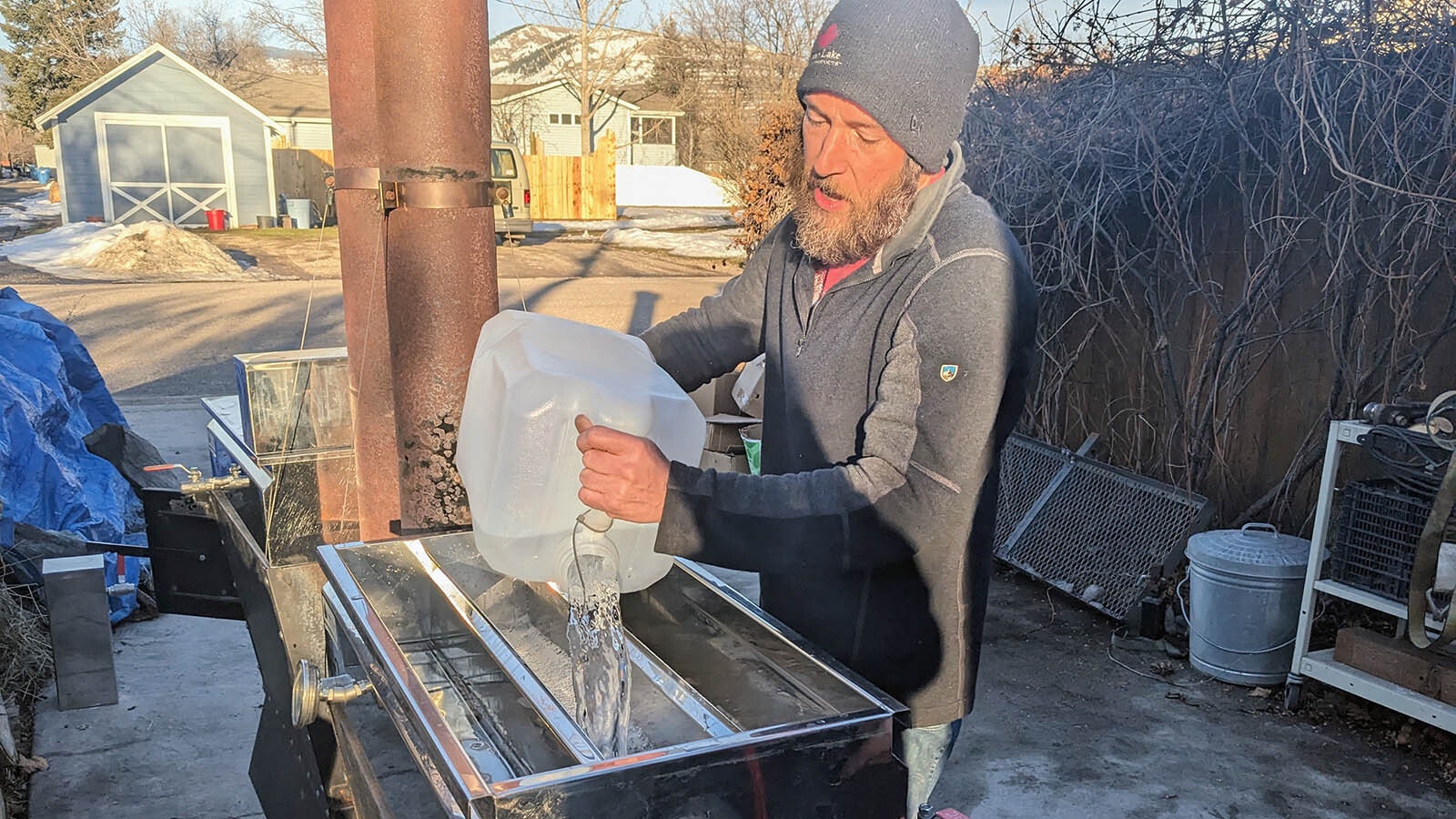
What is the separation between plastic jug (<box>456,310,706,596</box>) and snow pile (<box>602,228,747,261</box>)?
18.6 meters

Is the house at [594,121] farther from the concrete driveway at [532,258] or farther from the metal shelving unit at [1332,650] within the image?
the metal shelving unit at [1332,650]

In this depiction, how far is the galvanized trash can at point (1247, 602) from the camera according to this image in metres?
4.44

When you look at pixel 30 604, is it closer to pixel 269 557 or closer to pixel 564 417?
pixel 269 557

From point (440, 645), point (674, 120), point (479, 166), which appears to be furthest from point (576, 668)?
point (674, 120)

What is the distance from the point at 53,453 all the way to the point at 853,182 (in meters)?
5.07

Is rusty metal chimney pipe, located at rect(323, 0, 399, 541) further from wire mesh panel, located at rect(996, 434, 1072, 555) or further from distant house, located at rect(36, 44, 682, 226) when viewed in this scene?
distant house, located at rect(36, 44, 682, 226)

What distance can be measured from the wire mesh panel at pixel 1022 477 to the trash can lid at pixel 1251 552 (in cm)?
139

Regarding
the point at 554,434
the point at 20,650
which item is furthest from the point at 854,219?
the point at 20,650

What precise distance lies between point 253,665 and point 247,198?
23.9 m

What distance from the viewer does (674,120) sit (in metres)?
36.2

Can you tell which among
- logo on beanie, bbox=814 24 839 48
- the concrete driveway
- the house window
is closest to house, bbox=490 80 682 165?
the house window

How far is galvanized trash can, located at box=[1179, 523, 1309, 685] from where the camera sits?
444 cm

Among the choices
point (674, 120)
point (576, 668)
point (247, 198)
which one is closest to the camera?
point (576, 668)

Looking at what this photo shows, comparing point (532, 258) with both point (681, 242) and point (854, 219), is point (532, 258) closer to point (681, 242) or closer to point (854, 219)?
point (681, 242)
